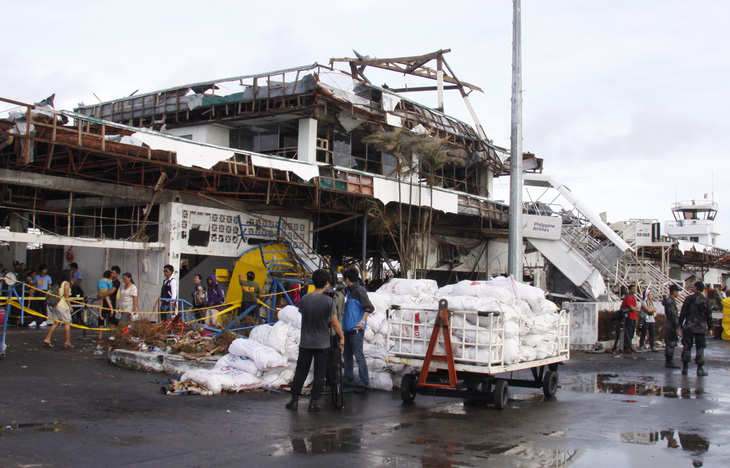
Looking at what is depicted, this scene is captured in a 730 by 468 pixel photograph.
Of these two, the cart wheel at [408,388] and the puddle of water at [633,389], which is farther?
the puddle of water at [633,389]

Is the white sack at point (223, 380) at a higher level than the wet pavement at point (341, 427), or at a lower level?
higher

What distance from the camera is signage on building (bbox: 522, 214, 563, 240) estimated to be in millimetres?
25569

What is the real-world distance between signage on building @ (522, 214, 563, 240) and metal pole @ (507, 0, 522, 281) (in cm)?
841

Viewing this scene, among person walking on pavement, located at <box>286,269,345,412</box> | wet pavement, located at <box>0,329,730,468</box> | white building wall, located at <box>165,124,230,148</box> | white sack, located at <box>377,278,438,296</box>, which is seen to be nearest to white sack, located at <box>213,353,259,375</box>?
wet pavement, located at <box>0,329,730,468</box>

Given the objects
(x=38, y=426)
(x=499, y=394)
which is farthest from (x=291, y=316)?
(x=38, y=426)

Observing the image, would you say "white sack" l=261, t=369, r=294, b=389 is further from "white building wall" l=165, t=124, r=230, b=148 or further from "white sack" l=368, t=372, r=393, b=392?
"white building wall" l=165, t=124, r=230, b=148

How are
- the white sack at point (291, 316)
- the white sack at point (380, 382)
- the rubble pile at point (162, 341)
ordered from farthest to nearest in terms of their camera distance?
the rubble pile at point (162, 341), the white sack at point (291, 316), the white sack at point (380, 382)

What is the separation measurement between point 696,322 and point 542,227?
42.6 ft

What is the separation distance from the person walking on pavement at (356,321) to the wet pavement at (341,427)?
396 mm

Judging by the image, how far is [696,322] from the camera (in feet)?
42.7

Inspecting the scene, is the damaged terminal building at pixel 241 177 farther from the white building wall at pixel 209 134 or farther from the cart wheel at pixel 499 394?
the cart wheel at pixel 499 394

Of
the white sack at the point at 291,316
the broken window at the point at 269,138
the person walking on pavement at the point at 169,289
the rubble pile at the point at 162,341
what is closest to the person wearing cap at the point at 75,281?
the person walking on pavement at the point at 169,289

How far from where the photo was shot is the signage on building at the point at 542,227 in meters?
25.6

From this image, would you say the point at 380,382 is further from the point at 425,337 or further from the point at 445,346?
the point at 445,346
